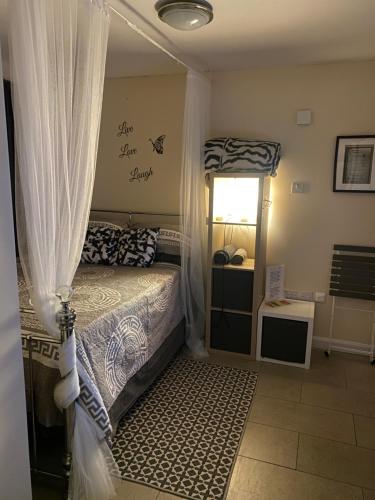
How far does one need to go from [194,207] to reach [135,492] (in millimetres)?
2000

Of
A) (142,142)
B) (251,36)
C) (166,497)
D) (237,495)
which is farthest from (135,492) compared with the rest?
(142,142)

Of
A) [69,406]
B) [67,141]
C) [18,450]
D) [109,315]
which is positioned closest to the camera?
[18,450]

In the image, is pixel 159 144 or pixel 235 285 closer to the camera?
pixel 235 285

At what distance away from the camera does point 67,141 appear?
59.7 inches

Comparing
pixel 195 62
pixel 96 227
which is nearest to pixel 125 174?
pixel 96 227

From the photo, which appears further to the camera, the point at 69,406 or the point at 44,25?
the point at 69,406

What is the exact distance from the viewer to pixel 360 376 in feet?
9.54

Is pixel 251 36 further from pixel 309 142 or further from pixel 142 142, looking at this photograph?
pixel 142 142

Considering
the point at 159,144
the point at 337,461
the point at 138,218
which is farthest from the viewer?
the point at 138,218

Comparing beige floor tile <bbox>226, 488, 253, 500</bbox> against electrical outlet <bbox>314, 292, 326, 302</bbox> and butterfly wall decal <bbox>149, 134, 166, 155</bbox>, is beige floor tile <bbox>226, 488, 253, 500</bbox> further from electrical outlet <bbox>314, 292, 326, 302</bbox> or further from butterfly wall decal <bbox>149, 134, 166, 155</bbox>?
butterfly wall decal <bbox>149, 134, 166, 155</bbox>

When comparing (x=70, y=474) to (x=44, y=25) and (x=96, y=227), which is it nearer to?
(x=44, y=25)

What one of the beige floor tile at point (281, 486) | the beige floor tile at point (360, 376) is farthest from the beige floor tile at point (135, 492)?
the beige floor tile at point (360, 376)

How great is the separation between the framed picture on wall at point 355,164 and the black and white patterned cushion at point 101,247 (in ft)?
6.45

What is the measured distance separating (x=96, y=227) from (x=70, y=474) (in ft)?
7.15
